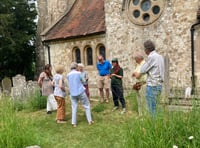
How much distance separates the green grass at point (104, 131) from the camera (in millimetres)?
3904

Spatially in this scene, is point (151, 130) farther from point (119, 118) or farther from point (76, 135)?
point (119, 118)

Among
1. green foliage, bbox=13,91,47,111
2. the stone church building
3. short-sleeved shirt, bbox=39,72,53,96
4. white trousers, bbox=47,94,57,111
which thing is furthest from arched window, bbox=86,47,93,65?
short-sleeved shirt, bbox=39,72,53,96

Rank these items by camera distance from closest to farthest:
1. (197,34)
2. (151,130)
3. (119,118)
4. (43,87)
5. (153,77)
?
(151,130) < (153,77) < (119,118) < (43,87) < (197,34)

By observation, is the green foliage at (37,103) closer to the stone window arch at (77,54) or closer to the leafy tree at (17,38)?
the stone window arch at (77,54)

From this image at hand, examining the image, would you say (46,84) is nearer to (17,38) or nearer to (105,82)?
(105,82)

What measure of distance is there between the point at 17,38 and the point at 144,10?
16623 millimetres

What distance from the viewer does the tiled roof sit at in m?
16.9

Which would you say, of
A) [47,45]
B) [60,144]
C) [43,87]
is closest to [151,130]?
[60,144]

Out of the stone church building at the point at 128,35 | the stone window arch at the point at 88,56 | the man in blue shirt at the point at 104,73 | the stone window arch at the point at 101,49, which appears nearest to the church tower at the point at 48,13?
the stone church building at the point at 128,35

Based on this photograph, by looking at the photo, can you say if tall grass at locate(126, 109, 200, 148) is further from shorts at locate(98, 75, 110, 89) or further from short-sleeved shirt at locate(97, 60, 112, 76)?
shorts at locate(98, 75, 110, 89)

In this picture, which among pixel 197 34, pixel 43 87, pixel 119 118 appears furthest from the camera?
pixel 197 34

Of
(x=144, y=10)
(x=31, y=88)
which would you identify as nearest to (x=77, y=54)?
(x=31, y=88)

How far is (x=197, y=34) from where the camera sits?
12211 mm

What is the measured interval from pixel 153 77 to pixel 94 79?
37.2 ft
